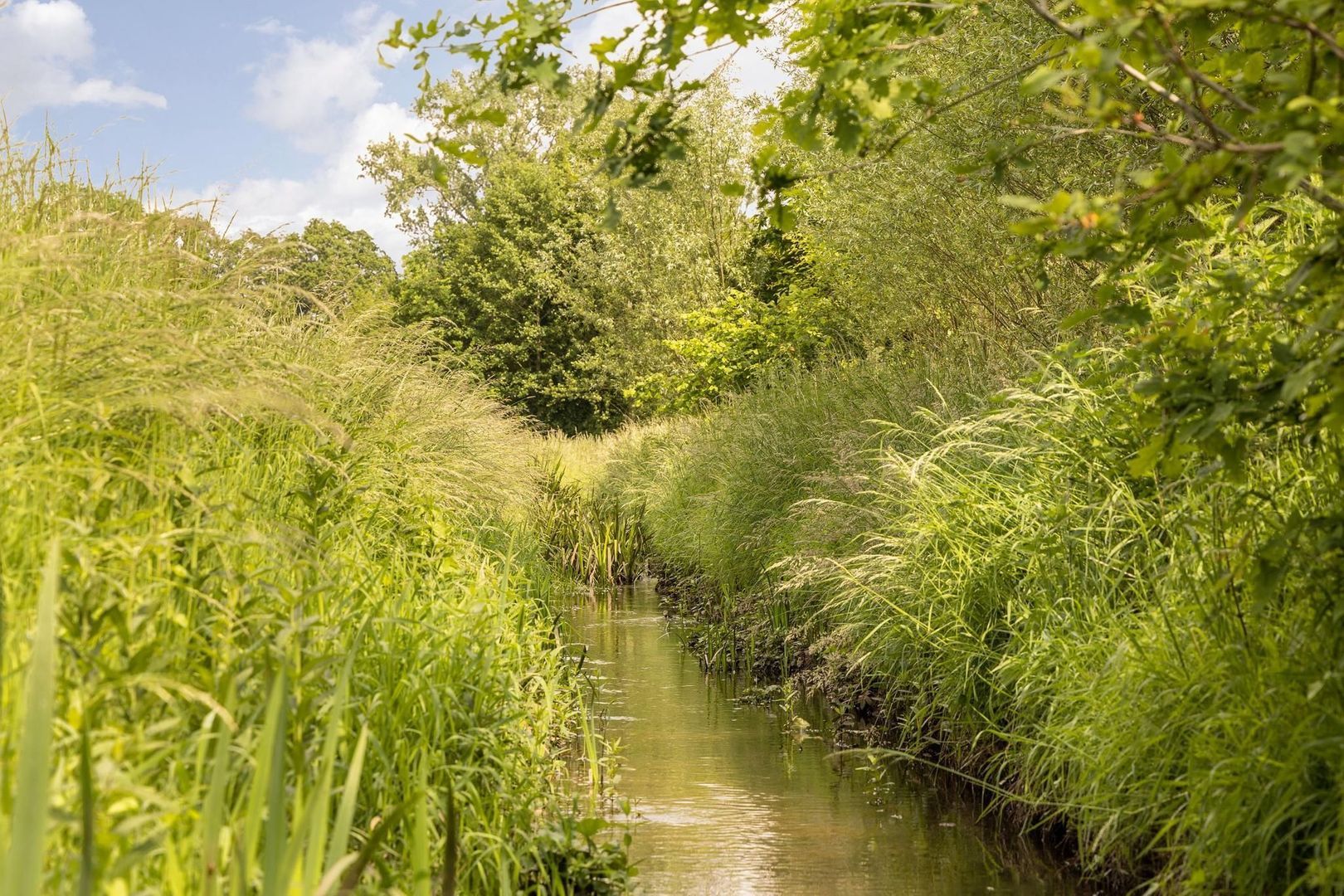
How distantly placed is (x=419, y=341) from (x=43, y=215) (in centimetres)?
393

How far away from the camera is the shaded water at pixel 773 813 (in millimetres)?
4676

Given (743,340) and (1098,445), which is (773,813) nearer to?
(1098,445)

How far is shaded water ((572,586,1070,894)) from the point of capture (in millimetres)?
4676

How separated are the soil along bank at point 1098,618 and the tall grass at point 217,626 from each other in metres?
1.77

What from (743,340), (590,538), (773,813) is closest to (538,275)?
(743,340)

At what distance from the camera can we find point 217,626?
10.6 feet

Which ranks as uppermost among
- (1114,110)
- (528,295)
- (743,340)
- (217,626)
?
(528,295)

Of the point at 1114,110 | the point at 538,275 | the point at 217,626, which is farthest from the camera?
the point at 538,275

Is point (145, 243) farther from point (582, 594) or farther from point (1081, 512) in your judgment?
point (582, 594)

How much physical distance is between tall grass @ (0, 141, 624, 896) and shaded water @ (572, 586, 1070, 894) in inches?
25.4

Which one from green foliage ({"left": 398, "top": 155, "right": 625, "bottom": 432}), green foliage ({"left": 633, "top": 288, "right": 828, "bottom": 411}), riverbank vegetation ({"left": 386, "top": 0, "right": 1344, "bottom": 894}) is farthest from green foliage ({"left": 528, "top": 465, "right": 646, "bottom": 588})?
green foliage ({"left": 398, "top": 155, "right": 625, "bottom": 432})

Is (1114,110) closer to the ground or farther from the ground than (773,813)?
farther from the ground

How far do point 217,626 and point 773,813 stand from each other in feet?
10.3

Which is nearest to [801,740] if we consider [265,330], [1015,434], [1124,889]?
[1015,434]
